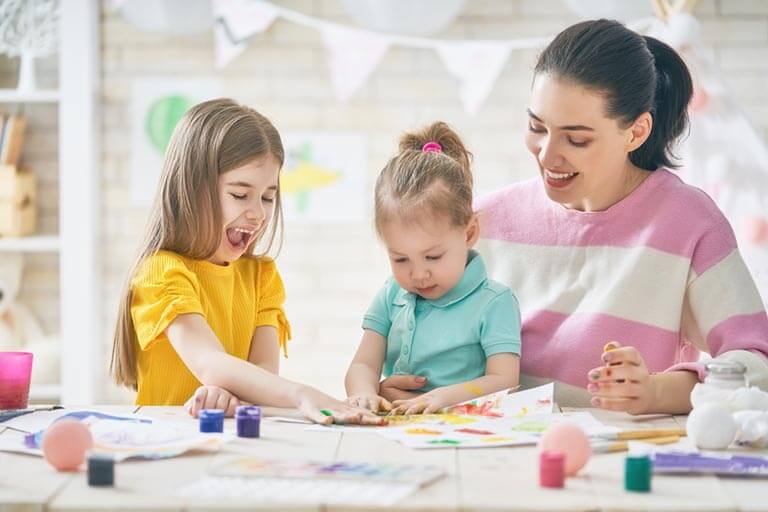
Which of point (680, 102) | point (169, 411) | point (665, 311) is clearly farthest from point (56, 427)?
point (680, 102)

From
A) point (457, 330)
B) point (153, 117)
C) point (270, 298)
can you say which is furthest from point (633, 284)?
point (153, 117)

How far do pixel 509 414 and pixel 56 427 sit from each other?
669 mm

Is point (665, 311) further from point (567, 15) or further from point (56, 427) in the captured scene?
point (567, 15)

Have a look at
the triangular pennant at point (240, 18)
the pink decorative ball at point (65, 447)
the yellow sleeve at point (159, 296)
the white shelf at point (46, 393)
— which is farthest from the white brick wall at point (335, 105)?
the pink decorative ball at point (65, 447)

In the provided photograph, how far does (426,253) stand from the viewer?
6.20 feet

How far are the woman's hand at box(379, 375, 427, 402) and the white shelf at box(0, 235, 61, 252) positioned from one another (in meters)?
2.94

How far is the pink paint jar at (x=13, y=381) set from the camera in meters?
1.78

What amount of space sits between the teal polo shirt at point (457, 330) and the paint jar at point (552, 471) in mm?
627

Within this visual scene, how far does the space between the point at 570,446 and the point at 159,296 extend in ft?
2.72

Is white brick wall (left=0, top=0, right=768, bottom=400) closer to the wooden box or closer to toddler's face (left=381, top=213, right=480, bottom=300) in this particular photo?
the wooden box

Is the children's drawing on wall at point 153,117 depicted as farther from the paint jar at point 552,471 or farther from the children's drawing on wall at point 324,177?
the paint jar at point 552,471

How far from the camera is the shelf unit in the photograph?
4531 millimetres

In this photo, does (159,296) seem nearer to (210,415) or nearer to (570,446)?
(210,415)

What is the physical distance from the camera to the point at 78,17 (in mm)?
4516
